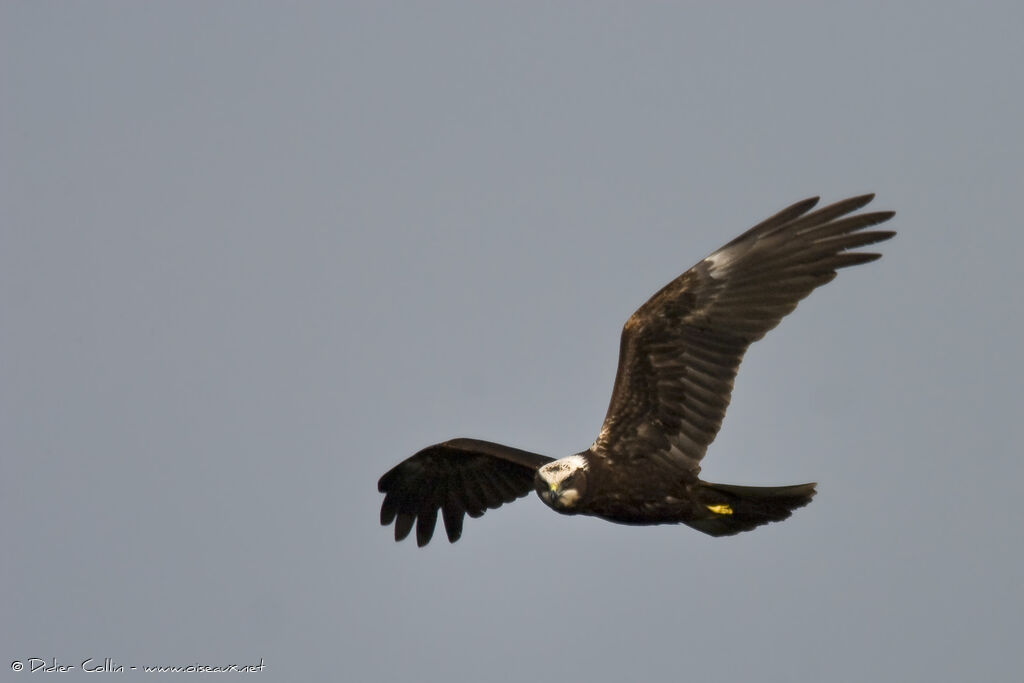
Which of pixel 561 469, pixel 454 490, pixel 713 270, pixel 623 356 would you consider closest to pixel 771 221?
pixel 713 270

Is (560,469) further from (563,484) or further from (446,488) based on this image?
(446,488)

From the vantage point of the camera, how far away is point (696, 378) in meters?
12.1

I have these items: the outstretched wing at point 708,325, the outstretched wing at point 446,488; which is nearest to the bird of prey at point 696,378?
the outstretched wing at point 708,325

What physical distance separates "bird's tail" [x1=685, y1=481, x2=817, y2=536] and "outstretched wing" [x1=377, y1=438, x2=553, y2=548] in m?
2.53

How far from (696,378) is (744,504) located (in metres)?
1.07

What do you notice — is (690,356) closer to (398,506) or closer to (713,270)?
(713,270)

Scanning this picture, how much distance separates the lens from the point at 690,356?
1209 cm

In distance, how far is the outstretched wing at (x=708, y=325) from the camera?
38.7 feet

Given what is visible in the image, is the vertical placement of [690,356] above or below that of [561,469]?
above

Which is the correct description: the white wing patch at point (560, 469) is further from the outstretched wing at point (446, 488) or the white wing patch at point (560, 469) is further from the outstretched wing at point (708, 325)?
the outstretched wing at point (446, 488)

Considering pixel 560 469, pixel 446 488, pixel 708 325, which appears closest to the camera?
pixel 708 325

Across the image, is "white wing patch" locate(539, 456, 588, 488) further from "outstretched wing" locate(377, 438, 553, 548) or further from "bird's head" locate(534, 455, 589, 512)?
"outstretched wing" locate(377, 438, 553, 548)

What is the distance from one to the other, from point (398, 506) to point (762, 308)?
15.1 feet

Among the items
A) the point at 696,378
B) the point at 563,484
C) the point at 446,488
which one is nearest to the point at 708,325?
the point at 696,378
